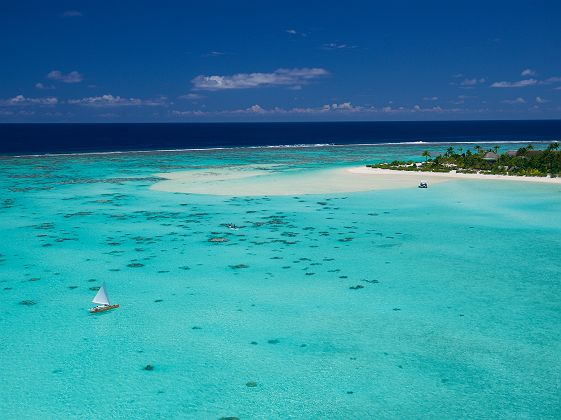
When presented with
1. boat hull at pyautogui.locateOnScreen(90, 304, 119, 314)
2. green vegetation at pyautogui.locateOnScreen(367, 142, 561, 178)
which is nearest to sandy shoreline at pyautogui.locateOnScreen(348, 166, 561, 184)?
green vegetation at pyautogui.locateOnScreen(367, 142, 561, 178)

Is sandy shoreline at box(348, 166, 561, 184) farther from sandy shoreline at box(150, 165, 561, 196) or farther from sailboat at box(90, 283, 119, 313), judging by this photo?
sailboat at box(90, 283, 119, 313)

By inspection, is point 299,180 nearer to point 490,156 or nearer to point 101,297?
point 490,156

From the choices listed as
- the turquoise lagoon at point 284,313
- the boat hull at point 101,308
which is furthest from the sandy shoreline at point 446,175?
the boat hull at point 101,308

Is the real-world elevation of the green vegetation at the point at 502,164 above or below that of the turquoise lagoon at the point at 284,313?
above

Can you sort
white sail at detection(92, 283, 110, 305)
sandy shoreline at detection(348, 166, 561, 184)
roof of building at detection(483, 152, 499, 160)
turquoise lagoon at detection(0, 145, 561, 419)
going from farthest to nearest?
roof of building at detection(483, 152, 499, 160)
sandy shoreline at detection(348, 166, 561, 184)
white sail at detection(92, 283, 110, 305)
turquoise lagoon at detection(0, 145, 561, 419)

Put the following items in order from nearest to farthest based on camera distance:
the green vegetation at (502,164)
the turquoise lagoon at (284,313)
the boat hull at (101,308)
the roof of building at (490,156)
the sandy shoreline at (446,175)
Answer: the turquoise lagoon at (284,313) → the boat hull at (101,308) → the sandy shoreline at (446,175) → the green vegetation at (502,164) → the roof of building at (490,156)

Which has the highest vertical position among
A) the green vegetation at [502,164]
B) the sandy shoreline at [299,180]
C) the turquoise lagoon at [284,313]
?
the green vegetation at [502,164]

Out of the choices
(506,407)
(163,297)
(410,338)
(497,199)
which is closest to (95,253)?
(163,297)

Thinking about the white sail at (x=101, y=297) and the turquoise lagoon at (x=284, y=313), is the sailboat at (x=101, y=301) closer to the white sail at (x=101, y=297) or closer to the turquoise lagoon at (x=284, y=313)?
the white sail at (x=101, y=297)

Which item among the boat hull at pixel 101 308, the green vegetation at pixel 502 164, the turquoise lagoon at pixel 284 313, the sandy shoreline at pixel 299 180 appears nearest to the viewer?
the turquoise lagoon at pixel 284 313

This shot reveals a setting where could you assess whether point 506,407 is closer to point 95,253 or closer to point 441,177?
point 95,253
